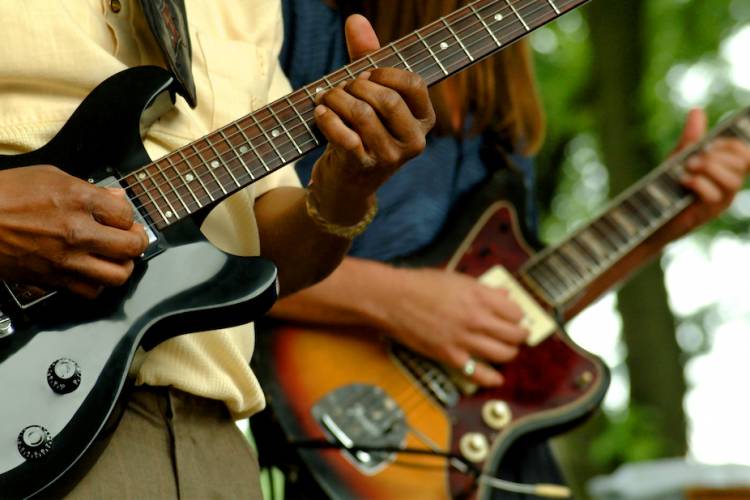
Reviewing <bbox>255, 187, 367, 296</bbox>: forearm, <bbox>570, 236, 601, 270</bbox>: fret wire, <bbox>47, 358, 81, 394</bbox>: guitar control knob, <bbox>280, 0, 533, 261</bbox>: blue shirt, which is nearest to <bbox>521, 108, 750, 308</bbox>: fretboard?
<bbox>570, 236, 601, 270</bbox>: fret wire

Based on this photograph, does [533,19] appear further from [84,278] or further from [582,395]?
[582,395]

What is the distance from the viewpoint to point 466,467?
2.41 metres

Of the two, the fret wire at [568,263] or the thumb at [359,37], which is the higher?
the thumb at [359,37]

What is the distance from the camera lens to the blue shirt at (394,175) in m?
2.50

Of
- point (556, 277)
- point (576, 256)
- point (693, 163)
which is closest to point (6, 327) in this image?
point (556, 277)

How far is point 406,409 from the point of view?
2.42m

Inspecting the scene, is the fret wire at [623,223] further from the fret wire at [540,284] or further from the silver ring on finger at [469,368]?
the silver ring on finger at [469,368]

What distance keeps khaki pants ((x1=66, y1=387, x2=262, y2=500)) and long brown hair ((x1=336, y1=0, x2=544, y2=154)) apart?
1.27 meters

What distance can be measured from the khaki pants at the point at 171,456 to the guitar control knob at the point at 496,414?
1.01 m

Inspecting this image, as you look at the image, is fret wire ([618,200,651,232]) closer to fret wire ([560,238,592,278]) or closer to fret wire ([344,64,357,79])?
fret wire ([560,238,592,278])

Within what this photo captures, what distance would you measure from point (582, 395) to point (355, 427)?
2.00ft

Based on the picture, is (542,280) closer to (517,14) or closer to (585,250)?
(585,250)

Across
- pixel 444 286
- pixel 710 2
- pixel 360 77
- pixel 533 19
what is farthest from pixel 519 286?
pixel 710 2

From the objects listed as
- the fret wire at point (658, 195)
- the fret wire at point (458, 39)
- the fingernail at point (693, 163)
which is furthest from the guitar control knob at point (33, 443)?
the fingernail at point (693, 163)
